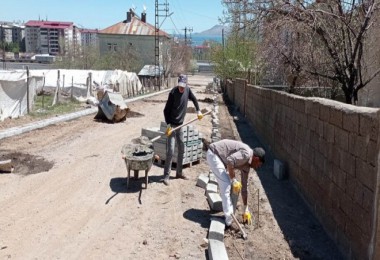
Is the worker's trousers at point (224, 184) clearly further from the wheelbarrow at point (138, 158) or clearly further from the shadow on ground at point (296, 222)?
the wheelbarrow at point (138, 158)

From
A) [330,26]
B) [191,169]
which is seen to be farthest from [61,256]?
[330,26]

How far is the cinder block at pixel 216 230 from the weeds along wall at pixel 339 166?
145 cm

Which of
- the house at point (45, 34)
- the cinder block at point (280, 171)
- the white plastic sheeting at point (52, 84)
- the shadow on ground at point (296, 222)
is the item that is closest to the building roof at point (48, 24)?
the house at point (45, 34)

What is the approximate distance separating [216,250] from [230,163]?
1.17 metres

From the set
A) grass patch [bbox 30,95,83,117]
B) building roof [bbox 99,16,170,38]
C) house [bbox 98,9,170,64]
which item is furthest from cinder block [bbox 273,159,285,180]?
building roof [bbox 99,16,170,38]

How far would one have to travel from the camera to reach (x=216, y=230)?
215 inches

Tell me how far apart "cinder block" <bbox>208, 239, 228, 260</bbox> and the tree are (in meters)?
5.89

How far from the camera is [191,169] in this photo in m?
9.10

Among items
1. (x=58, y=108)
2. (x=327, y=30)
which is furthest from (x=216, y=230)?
(x=58, y=108)

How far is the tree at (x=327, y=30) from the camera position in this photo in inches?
373

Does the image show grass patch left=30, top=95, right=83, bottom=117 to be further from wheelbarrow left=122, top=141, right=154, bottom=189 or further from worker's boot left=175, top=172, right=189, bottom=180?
wheelbarrow left=122, top=141, right=154, bottom=189

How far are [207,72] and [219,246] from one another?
115065 mm

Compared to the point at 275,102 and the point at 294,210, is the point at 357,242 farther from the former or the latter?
the point at 275,102

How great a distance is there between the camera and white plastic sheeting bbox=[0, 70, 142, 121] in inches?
601
